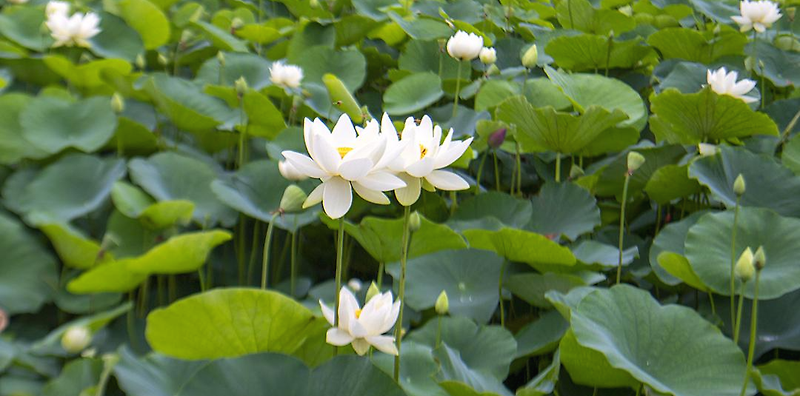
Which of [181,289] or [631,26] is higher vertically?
[631,26]

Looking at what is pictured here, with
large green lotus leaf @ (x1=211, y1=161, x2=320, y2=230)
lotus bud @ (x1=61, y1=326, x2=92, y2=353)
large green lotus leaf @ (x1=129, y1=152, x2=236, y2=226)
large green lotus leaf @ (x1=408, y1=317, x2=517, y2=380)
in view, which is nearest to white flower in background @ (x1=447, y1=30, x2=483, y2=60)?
large green lotus leaf @ (x1=211, y1=161, x2=320, y2=230)

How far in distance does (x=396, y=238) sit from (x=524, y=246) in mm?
175

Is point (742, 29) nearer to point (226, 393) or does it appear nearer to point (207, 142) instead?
point (207, 142)

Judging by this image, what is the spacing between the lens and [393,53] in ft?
6.38

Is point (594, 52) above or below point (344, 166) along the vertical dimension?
below

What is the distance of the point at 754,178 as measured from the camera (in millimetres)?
1229

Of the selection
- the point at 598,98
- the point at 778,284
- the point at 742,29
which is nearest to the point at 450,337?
the point at 778,284

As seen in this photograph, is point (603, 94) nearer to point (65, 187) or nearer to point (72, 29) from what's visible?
point (65, 187)

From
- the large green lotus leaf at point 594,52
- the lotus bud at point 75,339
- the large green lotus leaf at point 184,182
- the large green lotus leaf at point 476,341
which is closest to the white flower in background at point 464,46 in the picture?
the large green lotus leaf at point 594,52

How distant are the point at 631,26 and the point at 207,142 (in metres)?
1.00

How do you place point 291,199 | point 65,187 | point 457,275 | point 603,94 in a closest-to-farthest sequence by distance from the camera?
1. point 291,199
2. point 457,275
3. point 65,187
4. point 603,94

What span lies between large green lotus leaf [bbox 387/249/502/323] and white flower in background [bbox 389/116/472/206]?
36 centimetres

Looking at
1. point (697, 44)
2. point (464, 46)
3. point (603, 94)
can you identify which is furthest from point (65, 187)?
point (697, 44)

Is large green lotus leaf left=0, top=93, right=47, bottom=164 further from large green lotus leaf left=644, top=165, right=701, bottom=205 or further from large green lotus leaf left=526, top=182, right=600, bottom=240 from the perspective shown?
large green lotus leaf left=644, top=165, right=701, bottom=205
